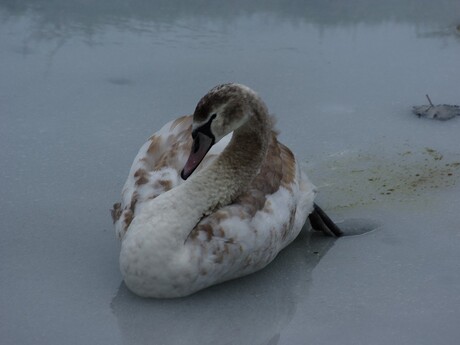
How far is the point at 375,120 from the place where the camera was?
187 inches

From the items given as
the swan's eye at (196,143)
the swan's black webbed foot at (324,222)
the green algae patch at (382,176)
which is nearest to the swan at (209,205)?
the swan's eye at (196,143)

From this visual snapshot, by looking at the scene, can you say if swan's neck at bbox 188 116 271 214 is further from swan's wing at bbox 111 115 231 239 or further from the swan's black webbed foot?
the swan's black webbed foot

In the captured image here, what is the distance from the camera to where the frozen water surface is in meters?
3.05

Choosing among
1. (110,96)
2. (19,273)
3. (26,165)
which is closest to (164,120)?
(110,96)

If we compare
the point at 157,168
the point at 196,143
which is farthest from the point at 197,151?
the point at 157,168

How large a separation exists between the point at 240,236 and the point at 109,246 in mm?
615

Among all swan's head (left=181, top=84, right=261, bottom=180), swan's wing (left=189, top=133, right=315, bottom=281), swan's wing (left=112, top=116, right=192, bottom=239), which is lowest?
swan's wing (left=189, top=133, right=315, bottom=281)

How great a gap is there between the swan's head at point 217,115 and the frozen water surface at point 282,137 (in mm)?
485

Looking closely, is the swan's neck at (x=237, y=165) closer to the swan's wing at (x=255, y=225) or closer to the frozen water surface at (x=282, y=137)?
the swan's wing at (x=255, y=225)

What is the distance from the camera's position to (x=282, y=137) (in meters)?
4.49

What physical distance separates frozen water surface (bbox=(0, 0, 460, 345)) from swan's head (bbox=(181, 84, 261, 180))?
48 cm

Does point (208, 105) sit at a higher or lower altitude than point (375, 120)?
higher

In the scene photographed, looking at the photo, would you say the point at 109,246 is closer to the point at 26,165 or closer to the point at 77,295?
the point at 77,295

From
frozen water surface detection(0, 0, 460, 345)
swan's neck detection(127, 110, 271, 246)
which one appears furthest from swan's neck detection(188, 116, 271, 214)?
frozen water surface detection(0, 0, 460, 345)
